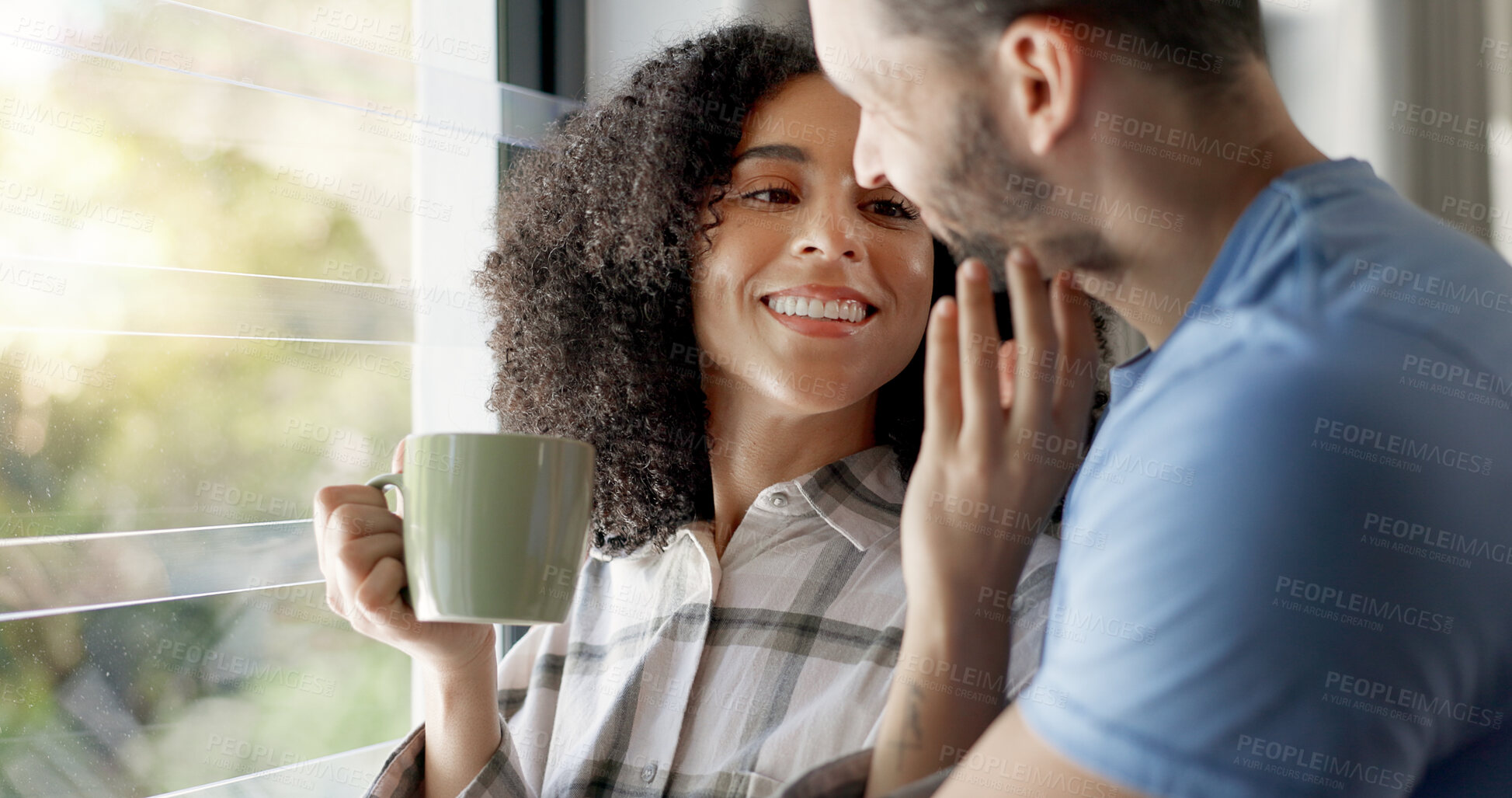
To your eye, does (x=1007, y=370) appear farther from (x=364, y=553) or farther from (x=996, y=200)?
(x=364, y=553)

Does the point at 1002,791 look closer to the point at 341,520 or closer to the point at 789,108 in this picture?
the point at 341,520

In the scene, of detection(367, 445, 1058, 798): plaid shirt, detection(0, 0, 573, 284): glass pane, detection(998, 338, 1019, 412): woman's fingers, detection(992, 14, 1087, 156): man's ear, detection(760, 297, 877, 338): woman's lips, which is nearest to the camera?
detection(992, 14, 1087, 156): man's ear

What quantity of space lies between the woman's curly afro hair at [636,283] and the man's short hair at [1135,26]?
68 cm

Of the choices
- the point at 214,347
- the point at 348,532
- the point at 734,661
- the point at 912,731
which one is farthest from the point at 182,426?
the point at 912,731

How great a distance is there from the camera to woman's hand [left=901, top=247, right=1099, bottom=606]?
682mm

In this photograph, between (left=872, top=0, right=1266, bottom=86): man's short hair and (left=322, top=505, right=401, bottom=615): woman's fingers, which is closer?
(left=872, top=0, right=1266, bottom=86): man's short hair

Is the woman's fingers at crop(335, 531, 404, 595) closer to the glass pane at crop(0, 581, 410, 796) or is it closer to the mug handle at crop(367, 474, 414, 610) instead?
the mug handle at crop(367, 474, 414, 610)

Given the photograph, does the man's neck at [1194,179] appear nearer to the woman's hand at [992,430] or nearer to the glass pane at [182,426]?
the woman's hand at [992,430]

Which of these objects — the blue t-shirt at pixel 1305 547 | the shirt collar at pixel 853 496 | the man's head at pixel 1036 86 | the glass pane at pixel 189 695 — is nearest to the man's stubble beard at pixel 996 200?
the man's head at pixel 1036 86

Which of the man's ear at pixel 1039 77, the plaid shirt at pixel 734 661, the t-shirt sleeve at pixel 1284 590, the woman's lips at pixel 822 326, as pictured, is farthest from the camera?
the woman's lips at pixel 822 326

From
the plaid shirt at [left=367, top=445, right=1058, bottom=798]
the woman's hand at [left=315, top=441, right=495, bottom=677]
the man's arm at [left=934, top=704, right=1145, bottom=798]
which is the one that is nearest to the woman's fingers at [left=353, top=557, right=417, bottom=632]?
the woman's hand at [left=315, top=441, right=495, bottom=677]

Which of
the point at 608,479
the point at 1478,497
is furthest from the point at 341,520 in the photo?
the point at 1478,497

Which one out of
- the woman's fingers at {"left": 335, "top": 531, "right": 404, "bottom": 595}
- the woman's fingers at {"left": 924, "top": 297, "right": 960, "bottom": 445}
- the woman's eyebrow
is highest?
the woman's eyebrow

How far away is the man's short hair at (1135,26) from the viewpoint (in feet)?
1.99
